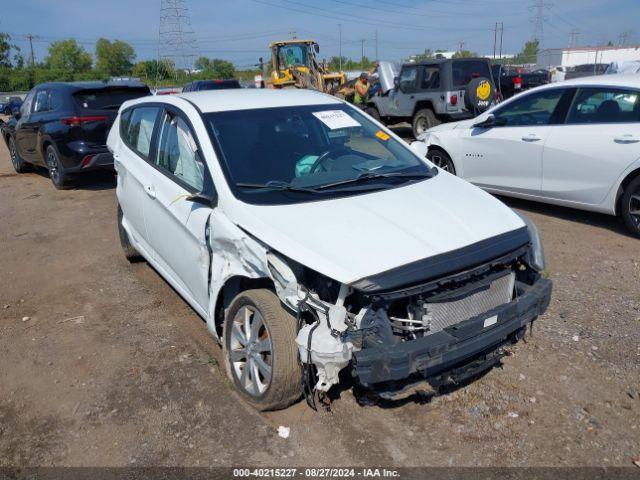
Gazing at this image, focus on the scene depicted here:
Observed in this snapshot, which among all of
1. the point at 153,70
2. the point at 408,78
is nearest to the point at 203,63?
the point at 153,70

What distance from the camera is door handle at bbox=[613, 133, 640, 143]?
546 cm

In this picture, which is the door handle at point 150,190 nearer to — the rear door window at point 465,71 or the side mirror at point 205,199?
the side mirror at point 205,199

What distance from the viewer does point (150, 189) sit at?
167 inches

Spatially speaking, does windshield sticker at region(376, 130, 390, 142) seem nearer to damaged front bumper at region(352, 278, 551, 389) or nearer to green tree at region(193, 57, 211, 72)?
damaged front bumper at region(352, 278, 551, 389)

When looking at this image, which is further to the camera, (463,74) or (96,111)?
(463,74)

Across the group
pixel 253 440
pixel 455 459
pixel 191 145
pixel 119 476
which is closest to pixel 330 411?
pixel 253 440

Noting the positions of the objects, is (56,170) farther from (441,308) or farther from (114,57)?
(114,57)

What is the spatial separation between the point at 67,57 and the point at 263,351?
95.1 metres

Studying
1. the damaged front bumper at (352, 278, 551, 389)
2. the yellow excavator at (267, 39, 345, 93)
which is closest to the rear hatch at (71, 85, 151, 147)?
the damaged front bumper at (352, 278, 551, 389)

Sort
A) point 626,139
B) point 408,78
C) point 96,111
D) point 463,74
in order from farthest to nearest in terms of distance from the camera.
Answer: point 408,78 < point 463,74 < point 96,111 < point 626,139

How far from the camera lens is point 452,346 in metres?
2.74

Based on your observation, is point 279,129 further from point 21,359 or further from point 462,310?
point 21,359

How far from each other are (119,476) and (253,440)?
70 centimetres

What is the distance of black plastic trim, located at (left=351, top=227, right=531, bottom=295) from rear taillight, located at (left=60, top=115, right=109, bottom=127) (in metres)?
7.79
